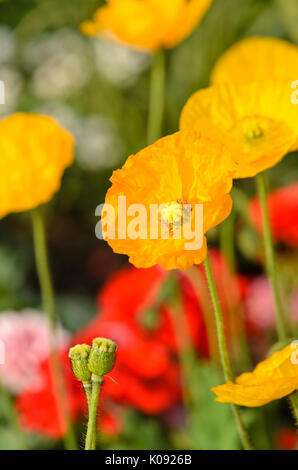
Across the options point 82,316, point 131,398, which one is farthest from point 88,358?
point 82,316

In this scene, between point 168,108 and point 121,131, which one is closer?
point 168,108

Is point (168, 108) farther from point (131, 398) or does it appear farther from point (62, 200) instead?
point (131, 398)

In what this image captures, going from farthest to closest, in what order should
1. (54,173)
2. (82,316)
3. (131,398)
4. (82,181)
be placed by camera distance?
1. (82,181)
2. (82,316)
3. (131,398)
4. (54,173)

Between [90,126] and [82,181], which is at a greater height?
[90,126]

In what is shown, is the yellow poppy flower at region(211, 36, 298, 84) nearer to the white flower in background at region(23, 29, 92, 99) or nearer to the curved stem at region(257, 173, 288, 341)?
the curved stem at region(257, 173, 288, 341)

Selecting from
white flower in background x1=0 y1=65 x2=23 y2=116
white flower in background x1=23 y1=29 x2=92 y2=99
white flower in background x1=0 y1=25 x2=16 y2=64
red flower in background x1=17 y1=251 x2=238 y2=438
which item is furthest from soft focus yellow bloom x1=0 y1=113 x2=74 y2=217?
white flower in background x1=23 y1=29 x2=92 y2=99

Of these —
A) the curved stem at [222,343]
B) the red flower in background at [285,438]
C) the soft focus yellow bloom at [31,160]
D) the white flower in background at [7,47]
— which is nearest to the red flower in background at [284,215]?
the red flower in background at [285,438]

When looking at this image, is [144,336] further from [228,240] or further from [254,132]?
[254,132]

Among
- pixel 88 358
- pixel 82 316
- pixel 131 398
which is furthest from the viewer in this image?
pixel 82 316
